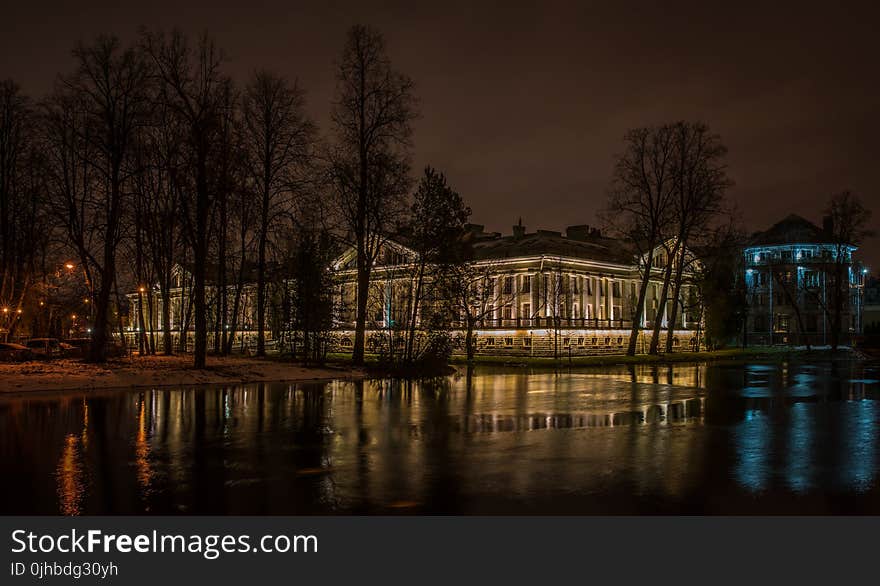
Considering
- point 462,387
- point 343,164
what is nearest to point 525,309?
point 343,164

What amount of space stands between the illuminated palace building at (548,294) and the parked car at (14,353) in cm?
2618

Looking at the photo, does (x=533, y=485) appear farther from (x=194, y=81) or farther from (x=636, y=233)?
(x=636, y=233)

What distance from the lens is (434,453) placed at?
44.2 ft

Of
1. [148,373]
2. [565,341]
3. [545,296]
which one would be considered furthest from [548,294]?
[148,373]

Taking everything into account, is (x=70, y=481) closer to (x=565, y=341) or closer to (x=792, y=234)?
(x=565, y=341)

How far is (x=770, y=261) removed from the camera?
4183 inches

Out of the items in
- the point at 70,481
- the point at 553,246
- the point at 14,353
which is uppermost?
the point at 553,246

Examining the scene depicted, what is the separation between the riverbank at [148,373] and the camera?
29.0 metres

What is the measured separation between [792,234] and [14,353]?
95.7 m

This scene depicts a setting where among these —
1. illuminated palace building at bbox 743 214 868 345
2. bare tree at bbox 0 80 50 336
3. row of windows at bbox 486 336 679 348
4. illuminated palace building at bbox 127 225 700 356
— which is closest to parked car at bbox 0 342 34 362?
bare tree at bbox 0 80 50 336

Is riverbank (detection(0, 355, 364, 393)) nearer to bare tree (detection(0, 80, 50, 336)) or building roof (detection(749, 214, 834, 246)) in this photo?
bare tree (detection(0, 80, 50, 336))

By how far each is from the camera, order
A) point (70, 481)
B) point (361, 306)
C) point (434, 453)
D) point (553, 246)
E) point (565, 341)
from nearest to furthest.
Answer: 1. point (70, 481)
2. point (434, 453)
3. point (361, 306)
4. point (565, 341)
5. point (553, 246)
